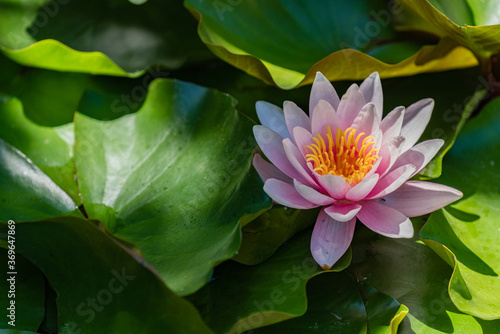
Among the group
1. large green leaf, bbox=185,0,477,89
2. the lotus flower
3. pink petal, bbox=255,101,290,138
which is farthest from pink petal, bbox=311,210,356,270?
large green leaf, bbox=185,0,477,89

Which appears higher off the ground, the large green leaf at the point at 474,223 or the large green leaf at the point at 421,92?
the large green leaf at the point at 421,92

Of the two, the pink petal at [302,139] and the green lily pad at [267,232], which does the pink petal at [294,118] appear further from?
the green lily pad at [267,232]

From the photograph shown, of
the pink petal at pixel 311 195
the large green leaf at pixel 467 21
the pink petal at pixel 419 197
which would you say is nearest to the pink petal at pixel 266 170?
the pink petal at pixel 311 195

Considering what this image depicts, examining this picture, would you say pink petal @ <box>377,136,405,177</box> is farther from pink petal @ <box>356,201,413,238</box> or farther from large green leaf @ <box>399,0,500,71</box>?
large green leaf @ <box>399,0,500,71</box>

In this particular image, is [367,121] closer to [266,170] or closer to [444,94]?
[266,170]

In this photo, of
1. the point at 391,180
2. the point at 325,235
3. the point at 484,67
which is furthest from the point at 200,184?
the point at 484,67

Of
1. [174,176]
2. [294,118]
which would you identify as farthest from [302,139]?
[174,176]
